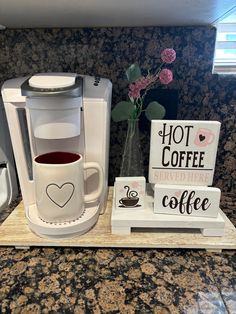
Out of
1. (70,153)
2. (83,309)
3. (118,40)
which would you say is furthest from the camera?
(118,40)

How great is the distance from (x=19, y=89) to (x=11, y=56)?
10.7 inches

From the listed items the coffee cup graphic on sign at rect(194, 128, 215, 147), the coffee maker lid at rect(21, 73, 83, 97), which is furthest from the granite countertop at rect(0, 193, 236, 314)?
the coffee maker lid at rect(21, 73, 83, 97)

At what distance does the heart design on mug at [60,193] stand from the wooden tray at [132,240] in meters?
0.09

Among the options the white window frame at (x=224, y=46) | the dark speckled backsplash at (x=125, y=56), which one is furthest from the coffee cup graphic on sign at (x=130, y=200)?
the white window frame at (x=224, y=46)

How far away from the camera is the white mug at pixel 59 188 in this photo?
566mm

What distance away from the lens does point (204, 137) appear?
0.58m

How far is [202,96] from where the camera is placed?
83cm

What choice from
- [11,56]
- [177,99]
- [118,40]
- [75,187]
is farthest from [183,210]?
[11,56]

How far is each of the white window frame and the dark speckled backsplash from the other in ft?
0.15

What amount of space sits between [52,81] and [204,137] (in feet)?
1.15

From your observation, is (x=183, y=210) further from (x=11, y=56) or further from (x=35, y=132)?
(x=11, y=56)

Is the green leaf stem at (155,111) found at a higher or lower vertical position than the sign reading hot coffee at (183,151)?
higher

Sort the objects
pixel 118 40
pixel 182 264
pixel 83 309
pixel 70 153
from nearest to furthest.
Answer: pixel 83 309 → pixel 182 264 → pixel 70 153 → pixel 118 40

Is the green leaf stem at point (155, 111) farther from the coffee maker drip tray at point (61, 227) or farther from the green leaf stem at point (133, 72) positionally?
the coffee maker drip tray at point (61, 227)
